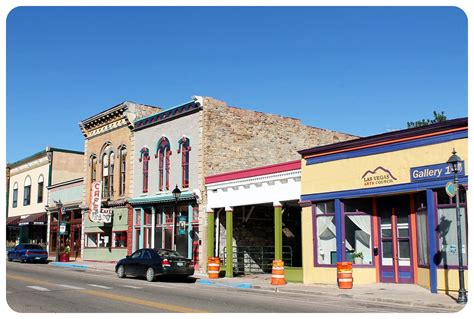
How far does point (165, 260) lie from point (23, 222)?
2870cm

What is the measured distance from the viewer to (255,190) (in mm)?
24781

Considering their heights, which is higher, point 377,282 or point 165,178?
point 165,178

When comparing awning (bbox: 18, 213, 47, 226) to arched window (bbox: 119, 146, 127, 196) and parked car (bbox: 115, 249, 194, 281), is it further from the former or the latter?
parked car (bbox: 115, 249, 194, 281)

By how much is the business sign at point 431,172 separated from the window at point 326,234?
12.3 ft

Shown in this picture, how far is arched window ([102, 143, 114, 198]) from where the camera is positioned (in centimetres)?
3641

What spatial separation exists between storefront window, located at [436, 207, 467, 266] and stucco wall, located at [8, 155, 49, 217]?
3594 cm

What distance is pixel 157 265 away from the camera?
22562mm

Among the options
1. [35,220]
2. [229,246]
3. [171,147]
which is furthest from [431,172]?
[35,220]

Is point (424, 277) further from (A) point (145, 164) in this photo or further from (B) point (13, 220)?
(B) point (13, 220)

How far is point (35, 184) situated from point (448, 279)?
39261mm

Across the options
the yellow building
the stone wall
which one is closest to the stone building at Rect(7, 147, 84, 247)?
the stone wall

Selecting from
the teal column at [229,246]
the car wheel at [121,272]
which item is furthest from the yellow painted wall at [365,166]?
the car wheel at [121,272]
